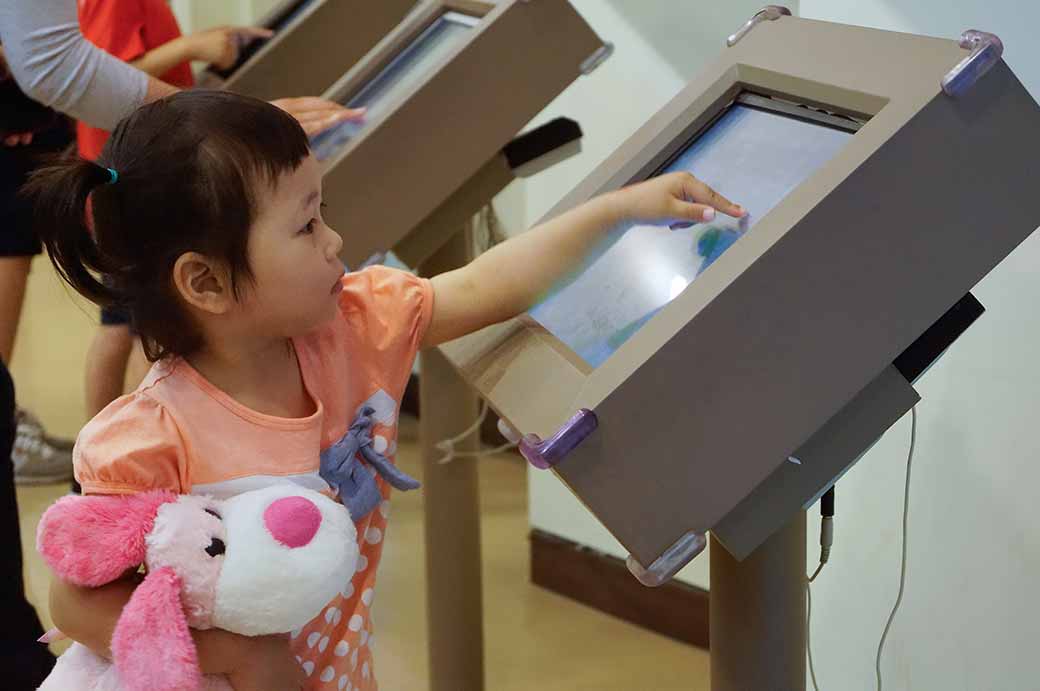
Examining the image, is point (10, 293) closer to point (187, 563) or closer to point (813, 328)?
point (187, 563)

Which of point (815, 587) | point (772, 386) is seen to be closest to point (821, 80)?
point (772, 386)

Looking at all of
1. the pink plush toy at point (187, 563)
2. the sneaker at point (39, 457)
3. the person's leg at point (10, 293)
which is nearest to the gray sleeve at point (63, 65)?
the person's leg at point (10, 293)

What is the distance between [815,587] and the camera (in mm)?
1820

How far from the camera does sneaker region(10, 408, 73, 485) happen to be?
3299 millimetres

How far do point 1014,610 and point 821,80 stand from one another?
29.4 inches

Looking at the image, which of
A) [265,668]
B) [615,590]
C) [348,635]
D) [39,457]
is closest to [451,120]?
[348,635]

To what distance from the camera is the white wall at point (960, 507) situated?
1.56 m

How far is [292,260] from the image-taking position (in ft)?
3.92

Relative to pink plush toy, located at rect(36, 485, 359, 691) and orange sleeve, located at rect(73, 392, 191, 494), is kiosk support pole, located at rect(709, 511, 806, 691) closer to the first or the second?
pink plush toy, located at rect(36, 485, 359, 691)

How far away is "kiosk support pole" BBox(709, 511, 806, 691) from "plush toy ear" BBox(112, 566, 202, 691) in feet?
1.46

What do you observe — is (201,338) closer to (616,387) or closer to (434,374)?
(616,387)

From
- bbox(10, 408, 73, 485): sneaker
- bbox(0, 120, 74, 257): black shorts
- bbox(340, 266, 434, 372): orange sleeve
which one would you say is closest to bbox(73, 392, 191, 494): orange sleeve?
bbox(340, 266, 434, 372): orange sleeve

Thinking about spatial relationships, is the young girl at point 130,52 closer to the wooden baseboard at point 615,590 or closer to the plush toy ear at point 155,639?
the wooden baseboard at point 615,590

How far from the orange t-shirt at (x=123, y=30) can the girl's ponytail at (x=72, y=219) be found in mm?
1171
